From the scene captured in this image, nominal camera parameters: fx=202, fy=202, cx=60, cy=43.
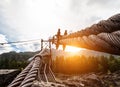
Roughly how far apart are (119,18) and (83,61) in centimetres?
7942

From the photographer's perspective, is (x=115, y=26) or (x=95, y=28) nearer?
(x=115, y=26)

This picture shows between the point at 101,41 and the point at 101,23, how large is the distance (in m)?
0.22

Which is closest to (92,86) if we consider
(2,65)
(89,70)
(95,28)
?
(95,28)

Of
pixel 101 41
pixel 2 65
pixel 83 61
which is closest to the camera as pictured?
pixel 101 41

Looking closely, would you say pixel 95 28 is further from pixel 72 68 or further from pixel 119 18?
pixel 72 68

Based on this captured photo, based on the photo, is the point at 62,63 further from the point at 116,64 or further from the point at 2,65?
the point at 2,65

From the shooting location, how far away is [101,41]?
1468mm

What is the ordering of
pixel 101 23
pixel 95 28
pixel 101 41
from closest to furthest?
pixel 101 41, pixel 101 23, pixel 95 28

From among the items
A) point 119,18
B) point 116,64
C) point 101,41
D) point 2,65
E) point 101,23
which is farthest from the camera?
point 2,65

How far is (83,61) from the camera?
79.9 m

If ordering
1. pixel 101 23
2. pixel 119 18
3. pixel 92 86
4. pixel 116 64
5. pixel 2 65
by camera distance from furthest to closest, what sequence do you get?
pixel 2 65 → pixel 116 64 → pixel 92 86 → pixel 101 23 → pixel 119 18

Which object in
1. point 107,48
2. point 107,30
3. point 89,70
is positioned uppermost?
point 107,30

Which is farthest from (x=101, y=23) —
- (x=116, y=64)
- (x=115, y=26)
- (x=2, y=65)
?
(x=2, y=65)

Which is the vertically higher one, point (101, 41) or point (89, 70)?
point (101, 41)
